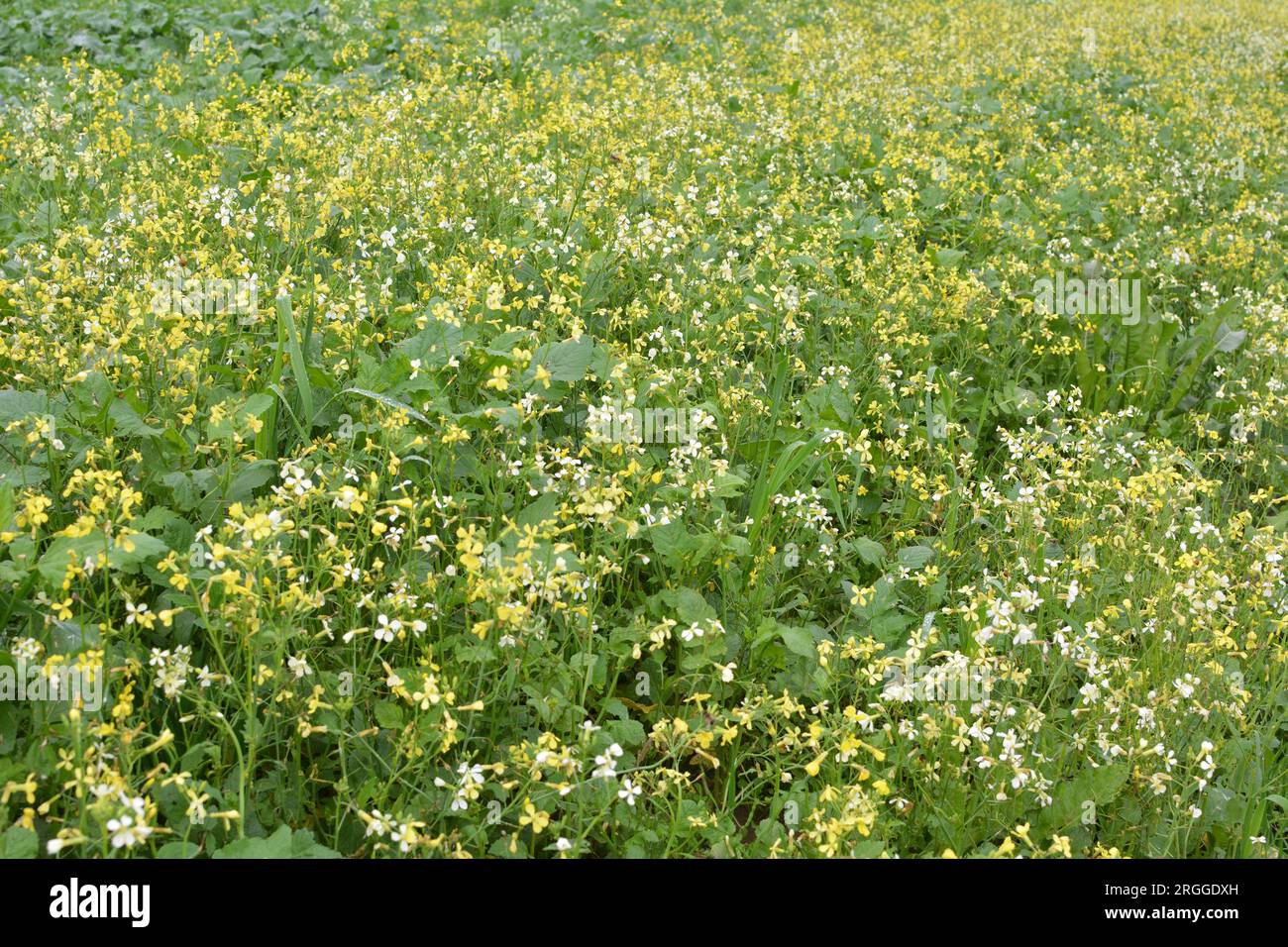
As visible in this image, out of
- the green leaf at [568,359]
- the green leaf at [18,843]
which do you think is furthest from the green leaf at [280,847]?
the green leaf at [568,359]

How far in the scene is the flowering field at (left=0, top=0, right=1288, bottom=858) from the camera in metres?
3.07

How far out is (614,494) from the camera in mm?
3527

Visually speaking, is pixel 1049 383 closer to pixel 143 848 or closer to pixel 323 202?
pixel 323 202

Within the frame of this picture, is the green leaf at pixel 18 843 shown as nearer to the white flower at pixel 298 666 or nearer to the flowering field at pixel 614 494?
the flowering field at pixel 614 494

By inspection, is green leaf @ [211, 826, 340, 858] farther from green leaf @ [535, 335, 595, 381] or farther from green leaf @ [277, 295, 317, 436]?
green leaf @ [535, 335, 595, 381]

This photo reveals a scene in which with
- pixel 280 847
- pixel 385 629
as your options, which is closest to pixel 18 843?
pixel 280 847

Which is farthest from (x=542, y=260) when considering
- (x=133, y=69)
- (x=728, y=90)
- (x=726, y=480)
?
(x=133, y=69)

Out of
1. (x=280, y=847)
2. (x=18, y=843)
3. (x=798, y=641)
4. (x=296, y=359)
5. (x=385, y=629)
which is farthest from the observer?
(x=296, y=359)

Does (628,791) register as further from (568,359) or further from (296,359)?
(296,359)

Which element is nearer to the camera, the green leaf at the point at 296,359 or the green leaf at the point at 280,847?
the green leaf at the point at 280,847

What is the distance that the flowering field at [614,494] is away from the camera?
3.07 meters

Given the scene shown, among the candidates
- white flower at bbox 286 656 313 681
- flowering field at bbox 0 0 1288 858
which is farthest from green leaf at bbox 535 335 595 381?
white flower at bbox 286 656 313 681
